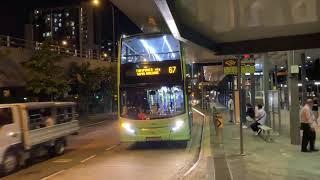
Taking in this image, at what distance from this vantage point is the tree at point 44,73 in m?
38.6

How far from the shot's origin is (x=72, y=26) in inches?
4904

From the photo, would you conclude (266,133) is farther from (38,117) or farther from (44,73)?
(44,73)

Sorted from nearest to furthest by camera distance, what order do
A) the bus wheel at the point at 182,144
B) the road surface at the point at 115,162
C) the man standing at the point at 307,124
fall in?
the road surface at the point at 115,162 → the man standing at the point at 307,124 → the bus wheel at the point at 182,144

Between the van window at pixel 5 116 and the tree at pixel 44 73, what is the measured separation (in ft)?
75.3

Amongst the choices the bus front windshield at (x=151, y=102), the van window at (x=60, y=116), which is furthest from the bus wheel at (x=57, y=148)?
the bus front windshield at (x=151, y=102)

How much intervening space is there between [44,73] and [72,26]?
286 feet

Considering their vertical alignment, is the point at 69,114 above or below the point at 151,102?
below

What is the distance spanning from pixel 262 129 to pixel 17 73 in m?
22.2

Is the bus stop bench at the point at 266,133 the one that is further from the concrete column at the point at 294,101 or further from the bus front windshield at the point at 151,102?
the bus front windshield at the point at 151,102

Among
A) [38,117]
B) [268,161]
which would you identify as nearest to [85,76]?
[38,117]

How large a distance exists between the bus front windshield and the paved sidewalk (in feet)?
7.24

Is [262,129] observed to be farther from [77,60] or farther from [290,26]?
[77,60]

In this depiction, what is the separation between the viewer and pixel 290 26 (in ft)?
22.9

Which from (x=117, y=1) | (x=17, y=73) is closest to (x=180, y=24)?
(x=117, y=1)
